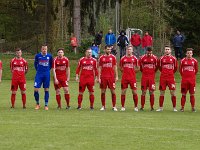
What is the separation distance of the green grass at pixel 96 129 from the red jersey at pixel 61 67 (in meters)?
1.18

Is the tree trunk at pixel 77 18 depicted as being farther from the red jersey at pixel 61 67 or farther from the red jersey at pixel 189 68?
the red jersey at pixel 189 68

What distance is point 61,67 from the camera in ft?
70.4

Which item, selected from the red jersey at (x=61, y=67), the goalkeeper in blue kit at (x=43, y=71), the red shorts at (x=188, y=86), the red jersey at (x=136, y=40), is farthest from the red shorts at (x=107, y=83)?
the red jersey at (x=136, y=40)

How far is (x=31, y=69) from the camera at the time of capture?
43031 mm

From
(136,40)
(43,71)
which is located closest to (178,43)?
(136,40)

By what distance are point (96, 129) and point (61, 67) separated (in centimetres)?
669

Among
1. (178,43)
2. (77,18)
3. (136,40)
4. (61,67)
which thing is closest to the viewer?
(61,67)

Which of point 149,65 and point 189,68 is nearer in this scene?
point 189,68

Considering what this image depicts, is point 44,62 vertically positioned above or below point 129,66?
above

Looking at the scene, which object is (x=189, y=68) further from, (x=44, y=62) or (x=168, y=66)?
(x=44, y=62)

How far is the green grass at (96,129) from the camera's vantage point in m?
12.7

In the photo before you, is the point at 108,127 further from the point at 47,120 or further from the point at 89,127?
the point at 47,120

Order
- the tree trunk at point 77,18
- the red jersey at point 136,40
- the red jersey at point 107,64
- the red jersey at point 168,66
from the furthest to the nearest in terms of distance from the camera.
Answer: the tree trunk at point 77,18 < the red jersey at point 136,40 < the red jersey at point 107,64 < the red jersey at point 168,66

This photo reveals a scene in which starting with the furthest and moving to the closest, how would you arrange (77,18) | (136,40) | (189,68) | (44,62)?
(77,18)
(136,40)
(44,62)
(189,68)
